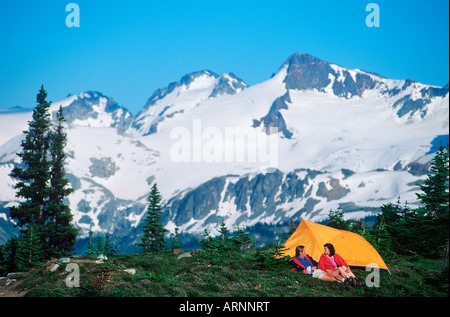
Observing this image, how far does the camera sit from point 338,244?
32625mm

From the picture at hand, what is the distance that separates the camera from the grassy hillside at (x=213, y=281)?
939 inches

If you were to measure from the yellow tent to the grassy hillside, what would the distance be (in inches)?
37.2

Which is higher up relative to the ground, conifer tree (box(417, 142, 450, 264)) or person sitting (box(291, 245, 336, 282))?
A: conifer tree (box(417, 142, 450, 264))

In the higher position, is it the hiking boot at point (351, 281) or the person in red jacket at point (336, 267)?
the person in red jacket at point (336, 267)

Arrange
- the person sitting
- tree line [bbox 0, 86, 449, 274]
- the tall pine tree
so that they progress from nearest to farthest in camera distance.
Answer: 1. the person sitting
2. tree line [bbox 0, 86, 449, 274]
3. the tall pine tree

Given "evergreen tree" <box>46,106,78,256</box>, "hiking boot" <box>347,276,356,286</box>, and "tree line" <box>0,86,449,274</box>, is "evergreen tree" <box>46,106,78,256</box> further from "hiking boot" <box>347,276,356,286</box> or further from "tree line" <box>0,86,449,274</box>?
"hiking boot" <box>347,276,356,286</box>

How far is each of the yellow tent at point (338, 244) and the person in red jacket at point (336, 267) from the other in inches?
147

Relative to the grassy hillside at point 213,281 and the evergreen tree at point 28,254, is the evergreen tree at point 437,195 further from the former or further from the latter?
the evergreen tree at point 28,254

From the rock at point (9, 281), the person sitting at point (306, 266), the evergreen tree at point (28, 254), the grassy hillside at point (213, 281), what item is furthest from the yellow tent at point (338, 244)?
the evergreen tree at point (28, 254)

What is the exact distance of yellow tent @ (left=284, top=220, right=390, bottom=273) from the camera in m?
31.5

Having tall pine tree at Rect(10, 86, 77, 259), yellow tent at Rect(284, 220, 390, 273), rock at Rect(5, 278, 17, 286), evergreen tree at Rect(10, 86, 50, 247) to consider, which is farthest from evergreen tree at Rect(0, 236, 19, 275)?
yellow tent at Rect(284, 220, 390, 273)
